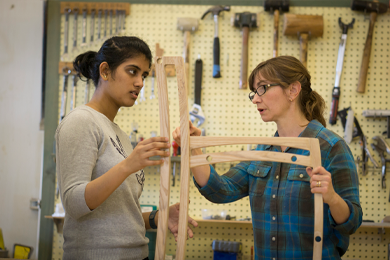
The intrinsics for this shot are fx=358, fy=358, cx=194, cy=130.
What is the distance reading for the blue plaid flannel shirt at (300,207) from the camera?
1.28 metres

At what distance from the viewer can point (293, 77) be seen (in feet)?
4.84

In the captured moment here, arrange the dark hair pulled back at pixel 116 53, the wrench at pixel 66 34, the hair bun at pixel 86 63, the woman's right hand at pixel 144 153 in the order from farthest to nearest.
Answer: the wrench at pixel 66 34 < the hair bun at pixel 86 63 < the dark hair pulled back at pixel 116 53 < the woman's right hand at pixel 144 153

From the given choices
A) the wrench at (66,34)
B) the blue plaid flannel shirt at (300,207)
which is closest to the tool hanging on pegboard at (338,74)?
the blue plaid flannel shirt at (300,207)

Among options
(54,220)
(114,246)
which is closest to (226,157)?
(114,246)

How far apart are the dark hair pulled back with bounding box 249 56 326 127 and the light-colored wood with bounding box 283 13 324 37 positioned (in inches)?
59.5

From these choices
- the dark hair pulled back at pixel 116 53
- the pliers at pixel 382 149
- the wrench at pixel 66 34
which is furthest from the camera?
the wrench at pixel 66 34

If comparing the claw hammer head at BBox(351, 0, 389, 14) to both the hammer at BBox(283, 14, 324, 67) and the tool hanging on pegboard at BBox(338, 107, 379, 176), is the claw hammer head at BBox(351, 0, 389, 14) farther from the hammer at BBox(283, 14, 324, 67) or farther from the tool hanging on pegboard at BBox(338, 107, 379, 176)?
the tool hanging on pegboard at BBox(338, 107, 379, 176)

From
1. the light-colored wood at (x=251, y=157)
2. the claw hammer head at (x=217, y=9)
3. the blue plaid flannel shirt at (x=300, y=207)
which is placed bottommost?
the blue plaid flannel shirt at (x=300, y=207)

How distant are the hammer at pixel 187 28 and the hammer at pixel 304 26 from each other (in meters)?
0.74

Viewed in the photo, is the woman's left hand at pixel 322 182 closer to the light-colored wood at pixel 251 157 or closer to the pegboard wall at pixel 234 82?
the light-colored wood at pixel 251 157

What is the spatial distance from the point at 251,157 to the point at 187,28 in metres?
2.01

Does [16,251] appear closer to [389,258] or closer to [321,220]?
[321,220]

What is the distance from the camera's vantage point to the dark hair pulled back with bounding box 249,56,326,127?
1.47 meters

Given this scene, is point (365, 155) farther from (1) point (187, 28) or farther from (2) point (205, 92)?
(1) point (187, 28)
